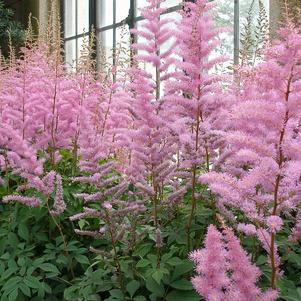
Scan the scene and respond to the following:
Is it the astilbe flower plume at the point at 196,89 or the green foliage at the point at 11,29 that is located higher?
the green foliage at the point at 11,29

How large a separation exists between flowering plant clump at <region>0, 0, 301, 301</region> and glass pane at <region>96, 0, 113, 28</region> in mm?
5061

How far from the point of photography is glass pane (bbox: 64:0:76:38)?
805cm

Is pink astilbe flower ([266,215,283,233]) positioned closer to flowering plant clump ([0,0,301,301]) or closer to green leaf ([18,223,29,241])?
flowering plant clump ([0,0,301,301])

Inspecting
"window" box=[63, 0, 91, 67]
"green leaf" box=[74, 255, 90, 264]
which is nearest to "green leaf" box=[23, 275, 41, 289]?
"green leaf" box=[74, 255, 90, 264]

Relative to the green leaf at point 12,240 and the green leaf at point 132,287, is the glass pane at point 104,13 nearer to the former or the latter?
the green leaf at point 12,240

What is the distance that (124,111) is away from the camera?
2090mm

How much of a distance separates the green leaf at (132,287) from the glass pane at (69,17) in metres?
7.23

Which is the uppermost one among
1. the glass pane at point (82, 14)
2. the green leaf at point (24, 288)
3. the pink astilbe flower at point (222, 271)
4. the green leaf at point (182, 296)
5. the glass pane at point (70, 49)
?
the glass pane at point (82, 14)

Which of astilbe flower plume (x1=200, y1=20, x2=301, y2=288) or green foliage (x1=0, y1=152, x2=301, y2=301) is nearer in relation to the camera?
astilbe flower plume (x1=200, y1=20, x2=301, y2=288)

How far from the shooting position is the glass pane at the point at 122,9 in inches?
250

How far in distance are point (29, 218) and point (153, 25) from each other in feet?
2.53

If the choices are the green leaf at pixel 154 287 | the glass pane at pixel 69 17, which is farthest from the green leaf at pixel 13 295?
the glass pane at pixel 69 17

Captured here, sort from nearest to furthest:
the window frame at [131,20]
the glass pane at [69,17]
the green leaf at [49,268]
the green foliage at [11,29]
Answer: the green leaf at [49,268], the window frame at [131,20], the green foliage at [11,29], the glass pane at [69,17]

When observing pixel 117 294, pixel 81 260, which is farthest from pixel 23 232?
pixel 117 294
